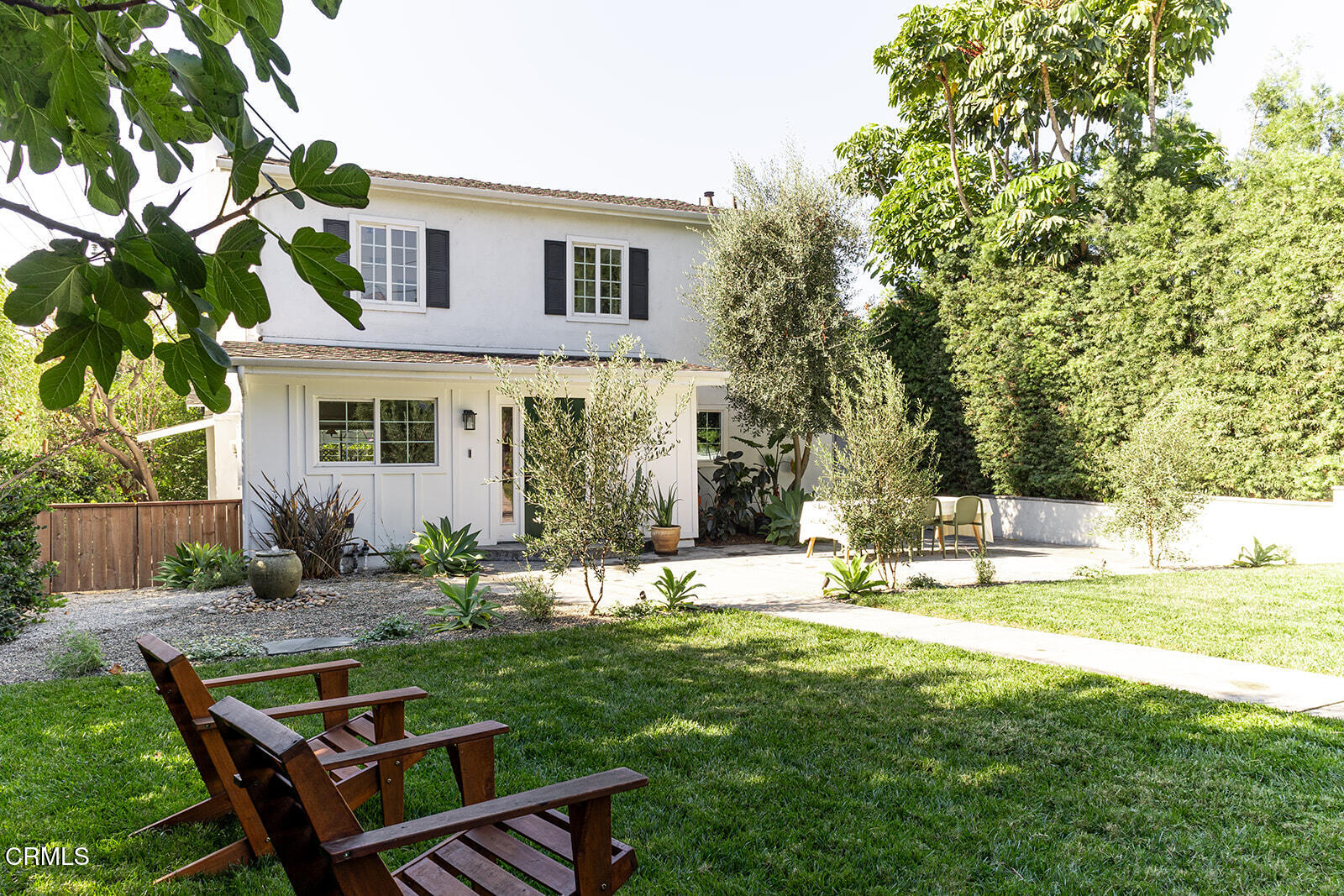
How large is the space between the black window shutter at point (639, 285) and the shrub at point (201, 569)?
8368 mm

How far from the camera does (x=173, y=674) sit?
289 centimetres

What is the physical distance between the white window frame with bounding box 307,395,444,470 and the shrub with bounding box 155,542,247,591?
5.95 feet

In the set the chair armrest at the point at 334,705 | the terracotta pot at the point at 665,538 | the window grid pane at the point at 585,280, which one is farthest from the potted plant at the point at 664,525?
the chair armrest at the point at 334,705

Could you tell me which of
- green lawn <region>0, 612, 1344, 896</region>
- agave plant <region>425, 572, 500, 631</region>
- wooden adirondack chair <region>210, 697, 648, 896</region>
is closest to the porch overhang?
agave plant <region>425, 572, 500, 631</region>

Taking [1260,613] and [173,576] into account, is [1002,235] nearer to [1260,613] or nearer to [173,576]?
[1260,613]

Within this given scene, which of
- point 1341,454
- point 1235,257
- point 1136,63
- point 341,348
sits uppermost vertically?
point 1136,63

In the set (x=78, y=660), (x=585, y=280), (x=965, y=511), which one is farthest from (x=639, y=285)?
(x=78, y=660)

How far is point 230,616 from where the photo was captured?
28.7ft

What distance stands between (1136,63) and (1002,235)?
4988 millimetres

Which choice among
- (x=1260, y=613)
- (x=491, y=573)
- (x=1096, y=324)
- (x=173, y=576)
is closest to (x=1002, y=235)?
(x=1096, y=324)

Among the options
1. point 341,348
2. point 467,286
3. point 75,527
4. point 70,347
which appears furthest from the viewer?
point 467,286

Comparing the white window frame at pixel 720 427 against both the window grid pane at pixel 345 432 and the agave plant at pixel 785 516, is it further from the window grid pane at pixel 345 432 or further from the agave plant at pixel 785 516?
the window grid pane at pixel 345 432

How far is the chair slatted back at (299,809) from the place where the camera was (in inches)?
75.3

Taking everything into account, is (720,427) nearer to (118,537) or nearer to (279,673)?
(118,537)
